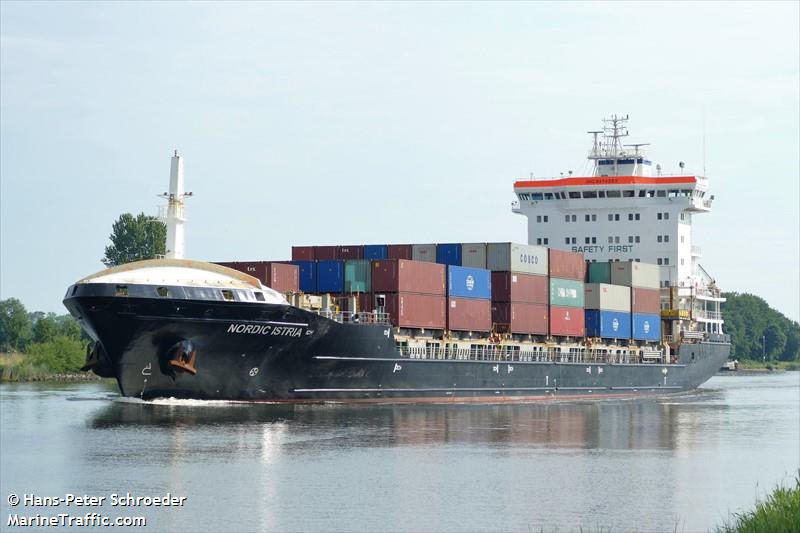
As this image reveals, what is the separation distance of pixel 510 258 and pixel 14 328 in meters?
54.4

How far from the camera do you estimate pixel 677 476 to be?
31859mm

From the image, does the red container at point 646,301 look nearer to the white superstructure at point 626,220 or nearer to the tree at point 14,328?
the white superstructure at point 626,220

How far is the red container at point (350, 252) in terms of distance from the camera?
56.3m

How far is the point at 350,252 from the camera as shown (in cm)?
5650

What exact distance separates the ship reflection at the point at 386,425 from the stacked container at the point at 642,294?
1335 centimetres

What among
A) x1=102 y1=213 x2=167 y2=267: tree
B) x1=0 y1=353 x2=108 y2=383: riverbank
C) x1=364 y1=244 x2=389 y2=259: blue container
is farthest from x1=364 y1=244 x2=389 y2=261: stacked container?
x1=102 y1=213 x2=167 y2=267: tree

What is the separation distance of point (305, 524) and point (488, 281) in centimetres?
3061

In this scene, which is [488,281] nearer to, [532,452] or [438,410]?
[438,410]

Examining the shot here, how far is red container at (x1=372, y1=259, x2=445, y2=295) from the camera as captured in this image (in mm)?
49531

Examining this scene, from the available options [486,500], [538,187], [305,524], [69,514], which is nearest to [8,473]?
[69,514]

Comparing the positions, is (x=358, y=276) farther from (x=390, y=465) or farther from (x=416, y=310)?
(x=390, y=465)

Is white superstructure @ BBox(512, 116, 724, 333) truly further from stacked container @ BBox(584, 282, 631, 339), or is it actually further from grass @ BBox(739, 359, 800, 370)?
grass @ BBox(739, 359, 800, 370)

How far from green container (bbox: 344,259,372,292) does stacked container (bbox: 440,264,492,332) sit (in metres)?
3.79

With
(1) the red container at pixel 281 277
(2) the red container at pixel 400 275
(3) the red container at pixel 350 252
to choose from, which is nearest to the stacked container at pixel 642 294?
(3) the red container at pixel 350 252
